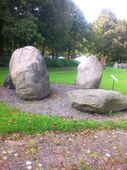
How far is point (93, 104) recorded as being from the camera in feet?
34.9

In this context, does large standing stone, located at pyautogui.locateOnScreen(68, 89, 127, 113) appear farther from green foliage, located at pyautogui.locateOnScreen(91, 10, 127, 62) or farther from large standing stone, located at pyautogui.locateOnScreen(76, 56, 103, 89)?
green foliage, located at pyautogui.locateOnScreen(91, 10, 127, 62)

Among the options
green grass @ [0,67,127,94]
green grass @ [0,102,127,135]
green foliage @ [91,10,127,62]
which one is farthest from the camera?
green foliage @ [91,10,127,62]

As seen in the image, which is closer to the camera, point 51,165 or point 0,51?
point 51,165

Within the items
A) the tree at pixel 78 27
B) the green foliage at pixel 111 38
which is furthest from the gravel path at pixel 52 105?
the green foliage at pixel 111 38

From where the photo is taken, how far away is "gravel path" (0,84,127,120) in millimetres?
10680

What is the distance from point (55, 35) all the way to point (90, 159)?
104 ft

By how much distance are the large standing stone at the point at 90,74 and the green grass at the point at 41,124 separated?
16.1 feet

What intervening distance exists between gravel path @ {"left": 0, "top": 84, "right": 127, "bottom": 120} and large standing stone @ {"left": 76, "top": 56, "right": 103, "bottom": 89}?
1.36m

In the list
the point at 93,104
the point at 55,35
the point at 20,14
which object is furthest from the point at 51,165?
the point at 55,35

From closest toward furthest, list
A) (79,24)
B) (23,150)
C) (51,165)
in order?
(51,165) < (23,150) < (79,24)

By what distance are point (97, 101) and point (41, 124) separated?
2.47m

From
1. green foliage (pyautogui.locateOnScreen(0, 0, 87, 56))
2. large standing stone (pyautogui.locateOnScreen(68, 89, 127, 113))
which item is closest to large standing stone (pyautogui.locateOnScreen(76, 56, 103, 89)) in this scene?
large standing stone (pyautogui.locateOnScreen(68, 89, 127, 113))

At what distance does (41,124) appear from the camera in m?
8.77

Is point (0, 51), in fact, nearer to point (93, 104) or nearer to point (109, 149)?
point (93, 104)
